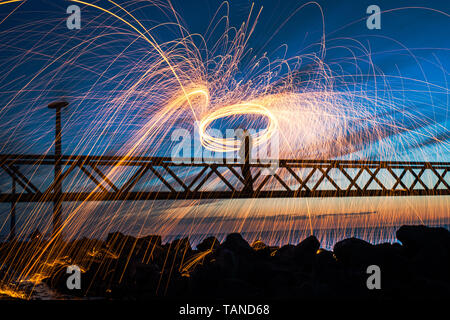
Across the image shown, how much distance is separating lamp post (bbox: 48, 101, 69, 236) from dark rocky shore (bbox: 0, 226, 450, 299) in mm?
2902

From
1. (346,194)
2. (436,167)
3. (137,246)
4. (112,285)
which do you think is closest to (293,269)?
(112,285)

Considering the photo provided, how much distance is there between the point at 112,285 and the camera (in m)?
9.41

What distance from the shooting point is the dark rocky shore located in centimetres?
664

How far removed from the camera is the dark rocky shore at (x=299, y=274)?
21.8 feet

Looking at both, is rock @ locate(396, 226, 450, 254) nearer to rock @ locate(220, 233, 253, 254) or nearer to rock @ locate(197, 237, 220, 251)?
rock @ locate(220, 233, 253, 254)

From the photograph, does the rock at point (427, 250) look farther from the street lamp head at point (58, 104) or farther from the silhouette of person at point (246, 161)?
the street lamp head at point (58, 104)

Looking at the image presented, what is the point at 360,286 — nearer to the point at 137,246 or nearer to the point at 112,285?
the point at 112,285

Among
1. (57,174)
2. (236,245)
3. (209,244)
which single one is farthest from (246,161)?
(57,174)

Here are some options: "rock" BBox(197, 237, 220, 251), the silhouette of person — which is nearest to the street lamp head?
the silhouette of person

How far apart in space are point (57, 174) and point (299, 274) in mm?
8629

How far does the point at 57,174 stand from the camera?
1144 centimetres

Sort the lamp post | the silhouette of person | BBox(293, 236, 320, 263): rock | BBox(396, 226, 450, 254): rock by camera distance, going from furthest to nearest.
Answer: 1. the silhouette of person
2. the lamp post
3. BBox(293, 236, 320, 263): rock
4. BBox(396, 226, 450, 254): rock

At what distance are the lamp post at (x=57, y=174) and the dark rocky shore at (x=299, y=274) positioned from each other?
2902 mm
